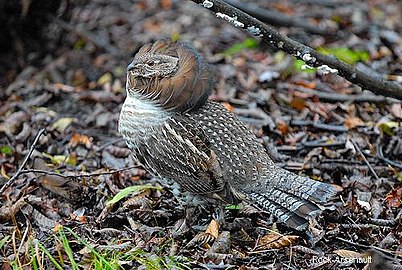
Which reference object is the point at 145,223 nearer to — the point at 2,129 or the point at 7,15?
the point at 2,129

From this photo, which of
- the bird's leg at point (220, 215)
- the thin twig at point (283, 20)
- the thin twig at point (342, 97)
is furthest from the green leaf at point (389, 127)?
the thin twig at point (283, 20)

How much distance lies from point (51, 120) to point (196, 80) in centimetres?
280

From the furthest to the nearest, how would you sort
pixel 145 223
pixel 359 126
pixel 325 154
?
1. pixel 359 126
2. pixel 325 154
3. pixel 145 223

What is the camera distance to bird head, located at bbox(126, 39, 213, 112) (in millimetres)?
5000

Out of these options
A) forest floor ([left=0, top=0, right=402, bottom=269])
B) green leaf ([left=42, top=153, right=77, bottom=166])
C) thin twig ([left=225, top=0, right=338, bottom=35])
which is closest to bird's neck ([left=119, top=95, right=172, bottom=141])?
forest floor ([left=0, top=0, right=402, bottom=269])

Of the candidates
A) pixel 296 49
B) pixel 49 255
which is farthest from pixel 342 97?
pixel 49 255

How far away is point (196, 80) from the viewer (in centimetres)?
505

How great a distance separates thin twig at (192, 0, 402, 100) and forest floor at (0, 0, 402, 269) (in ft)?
2.91

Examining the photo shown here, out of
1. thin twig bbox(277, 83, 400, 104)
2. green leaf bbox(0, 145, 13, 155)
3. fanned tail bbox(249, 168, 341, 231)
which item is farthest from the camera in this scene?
thin twig bbox(277, 83, 400, 104)

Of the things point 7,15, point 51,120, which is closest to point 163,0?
point 7,15

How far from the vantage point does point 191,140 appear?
4.94 m

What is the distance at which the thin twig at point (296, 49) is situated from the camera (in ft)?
16.2

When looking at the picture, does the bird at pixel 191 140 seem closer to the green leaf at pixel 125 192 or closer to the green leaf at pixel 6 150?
the green leaf at pixel 125 192

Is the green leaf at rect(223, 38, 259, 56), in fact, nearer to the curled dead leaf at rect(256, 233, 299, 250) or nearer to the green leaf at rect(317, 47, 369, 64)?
the green leaf at rect(317, 47, 369, 64)
